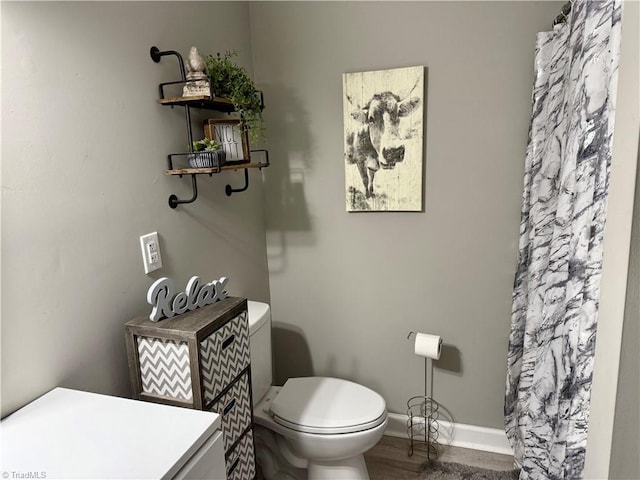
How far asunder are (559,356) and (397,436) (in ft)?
4.16

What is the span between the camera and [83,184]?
1.14m

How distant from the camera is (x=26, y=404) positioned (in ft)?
3.32

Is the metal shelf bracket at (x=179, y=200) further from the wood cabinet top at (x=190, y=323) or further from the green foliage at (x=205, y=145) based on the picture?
the wood cabinet top at (x=190, y=323)

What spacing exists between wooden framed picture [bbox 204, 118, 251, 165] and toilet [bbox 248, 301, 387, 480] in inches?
24.3

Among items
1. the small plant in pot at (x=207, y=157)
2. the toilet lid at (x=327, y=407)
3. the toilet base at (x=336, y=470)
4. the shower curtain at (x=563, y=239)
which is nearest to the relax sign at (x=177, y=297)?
the small plant in pot at (x=207, y=157)

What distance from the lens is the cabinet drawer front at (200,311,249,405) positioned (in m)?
1.15

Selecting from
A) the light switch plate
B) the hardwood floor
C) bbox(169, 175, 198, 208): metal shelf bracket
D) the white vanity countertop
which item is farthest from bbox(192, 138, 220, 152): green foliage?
the hardwood floor

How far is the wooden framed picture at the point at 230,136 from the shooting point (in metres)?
1.54

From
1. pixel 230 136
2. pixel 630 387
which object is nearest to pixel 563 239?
pixel 630 387

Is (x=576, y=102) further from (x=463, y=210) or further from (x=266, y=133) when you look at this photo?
(x=266, y=133)

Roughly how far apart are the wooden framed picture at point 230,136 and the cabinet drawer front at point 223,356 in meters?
0.62

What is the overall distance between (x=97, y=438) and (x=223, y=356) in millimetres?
402

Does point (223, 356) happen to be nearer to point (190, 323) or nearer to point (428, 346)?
point (190, 323)

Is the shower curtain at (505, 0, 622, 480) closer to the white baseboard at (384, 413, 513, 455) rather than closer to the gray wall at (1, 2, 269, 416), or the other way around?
the white baseboard at (384, 413, 513, 455)
